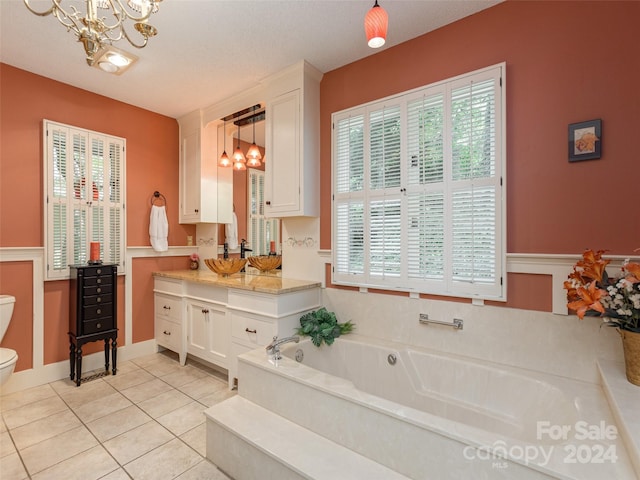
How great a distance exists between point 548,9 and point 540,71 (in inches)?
13.8

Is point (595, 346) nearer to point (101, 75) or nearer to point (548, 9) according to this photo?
point (548, 9)

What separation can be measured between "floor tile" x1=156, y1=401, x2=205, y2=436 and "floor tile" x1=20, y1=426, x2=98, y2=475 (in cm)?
42

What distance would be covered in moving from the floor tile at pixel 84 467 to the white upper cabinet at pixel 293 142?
2.00 meters

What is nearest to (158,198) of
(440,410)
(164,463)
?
(164,463)

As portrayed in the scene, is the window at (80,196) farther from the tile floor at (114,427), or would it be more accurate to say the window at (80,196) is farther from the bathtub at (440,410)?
the bathtub at (440,410)

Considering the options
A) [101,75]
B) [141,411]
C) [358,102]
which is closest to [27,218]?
[101,75]

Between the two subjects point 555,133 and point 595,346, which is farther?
point 555,133

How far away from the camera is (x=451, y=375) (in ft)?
6.42

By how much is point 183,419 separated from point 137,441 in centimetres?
31

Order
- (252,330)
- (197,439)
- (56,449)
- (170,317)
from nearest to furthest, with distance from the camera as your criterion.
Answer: (56,449), (197,439), (252,330), (170,317)

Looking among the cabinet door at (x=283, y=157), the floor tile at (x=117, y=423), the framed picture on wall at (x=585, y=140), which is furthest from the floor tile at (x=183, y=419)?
the framed picture on wall at (x=585, y=140)

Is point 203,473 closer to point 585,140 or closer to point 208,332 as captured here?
point 208,332

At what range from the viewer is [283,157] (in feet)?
8.95

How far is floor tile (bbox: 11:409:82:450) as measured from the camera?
6.55 feet
